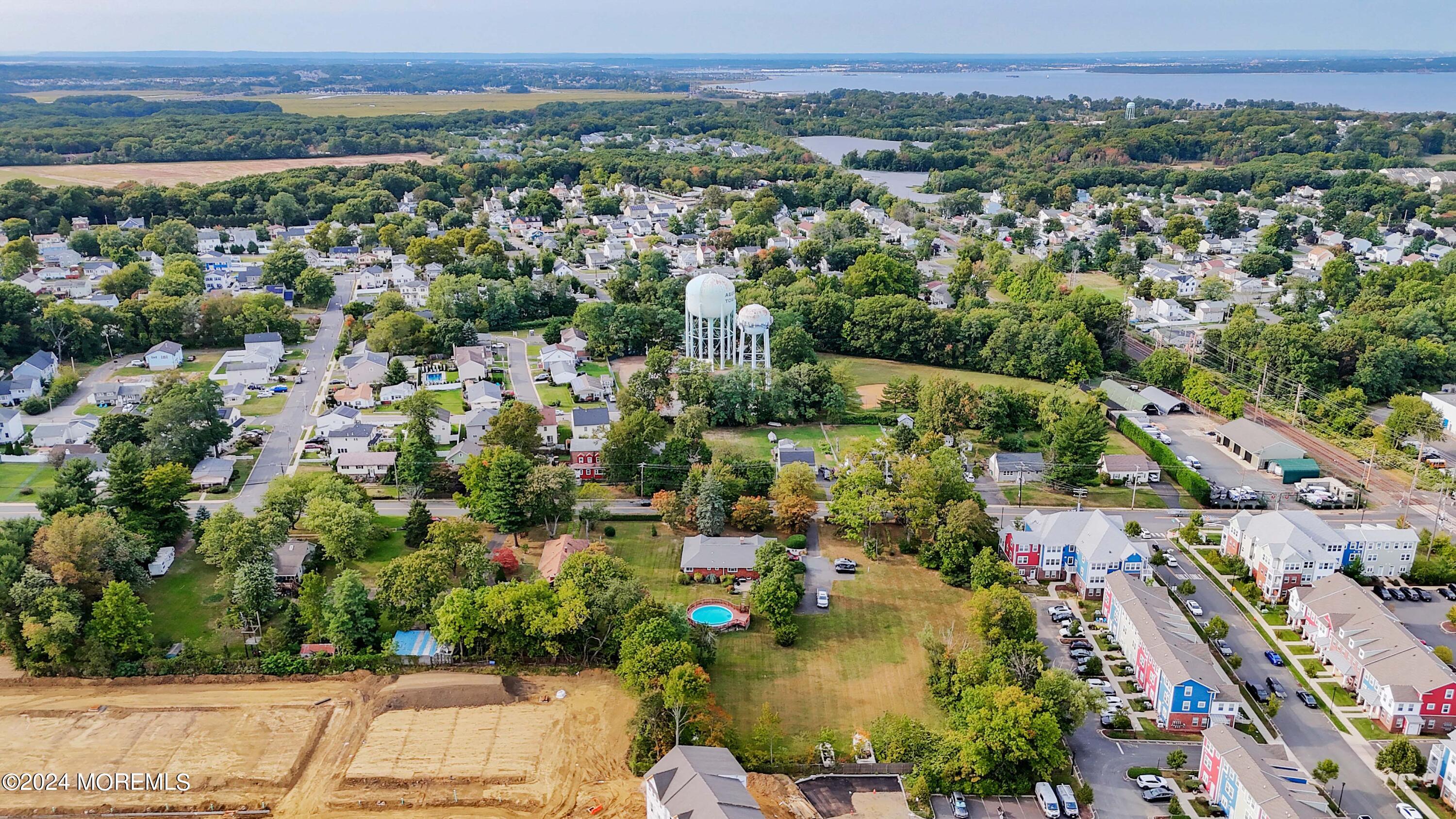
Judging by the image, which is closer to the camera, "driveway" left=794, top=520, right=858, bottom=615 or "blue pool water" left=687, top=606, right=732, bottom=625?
"blue pool water" left=687, top=606, right=732, bottom=625

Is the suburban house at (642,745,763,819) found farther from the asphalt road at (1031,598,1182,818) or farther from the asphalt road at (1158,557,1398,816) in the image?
the asphalt road at (1158,557,1398,816)

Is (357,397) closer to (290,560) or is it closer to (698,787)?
(290,560)

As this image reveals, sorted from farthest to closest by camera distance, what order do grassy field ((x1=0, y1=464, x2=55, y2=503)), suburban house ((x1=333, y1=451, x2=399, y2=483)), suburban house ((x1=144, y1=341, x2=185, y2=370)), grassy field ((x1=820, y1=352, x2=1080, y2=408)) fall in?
suburban house ((x1=144, y1=341, x2=185, y2=370)), grassy field ((x1=820, y1=352, x2=1080, y2=408)), suburban house ((x1=333, y1=451, x2=399, y2=483)), grassy field ((x1=0, y1=464, x2=55, y2=503))

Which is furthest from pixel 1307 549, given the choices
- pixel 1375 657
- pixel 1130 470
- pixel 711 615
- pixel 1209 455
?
pixel 711 615

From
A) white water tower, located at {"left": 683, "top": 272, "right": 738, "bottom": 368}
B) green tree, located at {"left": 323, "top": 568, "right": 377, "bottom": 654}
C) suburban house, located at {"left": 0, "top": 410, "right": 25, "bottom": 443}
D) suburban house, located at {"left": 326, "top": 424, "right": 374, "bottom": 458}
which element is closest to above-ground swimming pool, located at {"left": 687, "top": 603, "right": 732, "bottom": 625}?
green tree, located at {"left": 323, "top": 568, "right": 377, "bottom": 654}

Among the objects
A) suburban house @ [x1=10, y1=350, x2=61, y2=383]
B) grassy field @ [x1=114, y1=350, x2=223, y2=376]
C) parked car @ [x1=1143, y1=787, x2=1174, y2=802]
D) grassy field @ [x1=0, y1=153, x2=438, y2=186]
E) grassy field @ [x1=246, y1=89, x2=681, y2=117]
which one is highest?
grassy field @ [x1=246, y1=89, x2=681, y2=117]

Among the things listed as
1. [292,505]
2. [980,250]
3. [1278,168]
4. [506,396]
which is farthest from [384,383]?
[1278,168]

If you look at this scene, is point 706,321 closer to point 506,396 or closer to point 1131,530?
point 506,396
